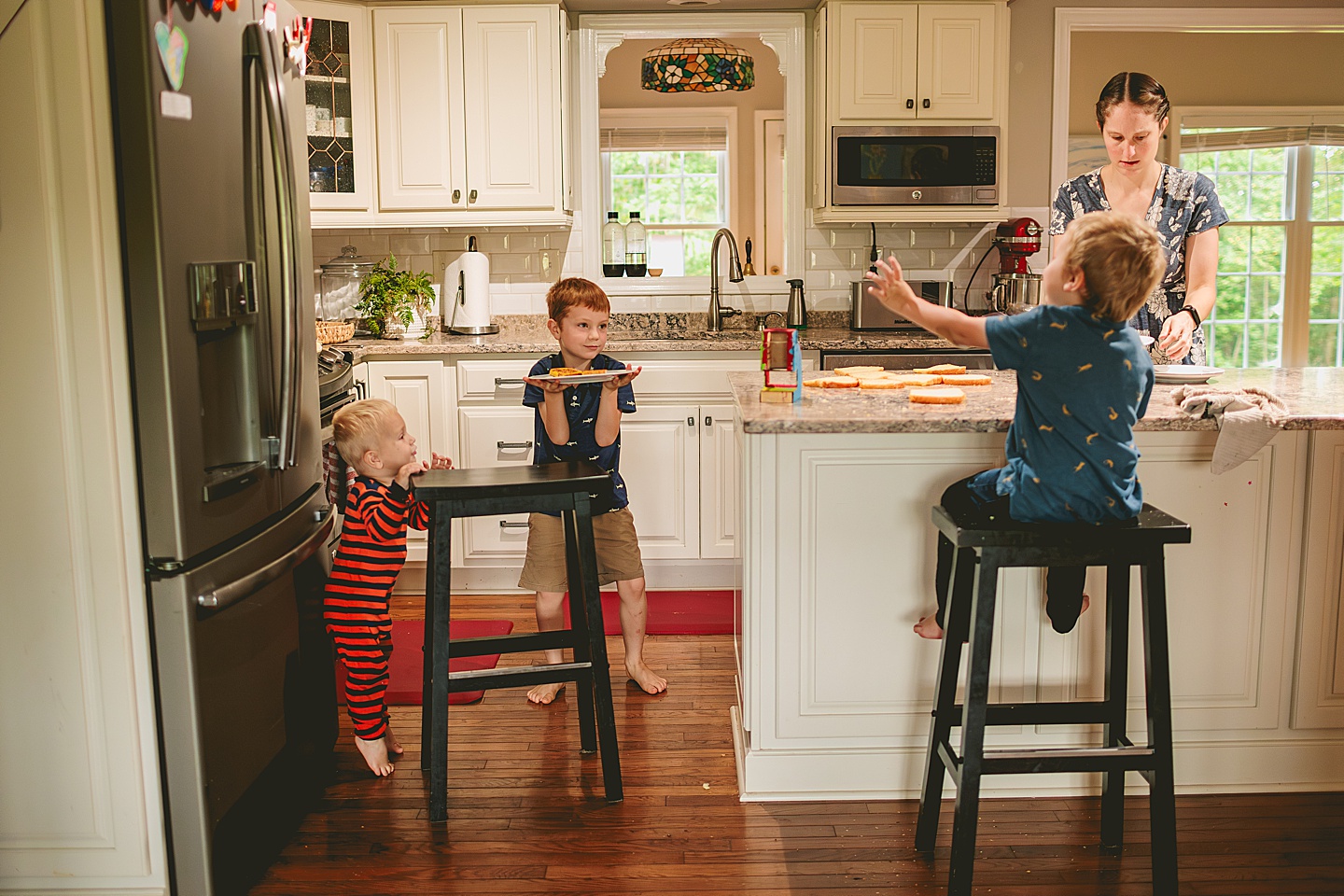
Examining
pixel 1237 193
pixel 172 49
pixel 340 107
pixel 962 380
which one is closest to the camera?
pixel 172 49

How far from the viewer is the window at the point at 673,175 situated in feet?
18.9

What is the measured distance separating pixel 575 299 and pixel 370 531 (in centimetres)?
75

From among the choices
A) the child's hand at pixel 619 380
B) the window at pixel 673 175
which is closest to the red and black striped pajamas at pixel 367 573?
the child's hand at pixel 619 380

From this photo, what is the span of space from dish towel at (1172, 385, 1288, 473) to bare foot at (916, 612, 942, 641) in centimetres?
61

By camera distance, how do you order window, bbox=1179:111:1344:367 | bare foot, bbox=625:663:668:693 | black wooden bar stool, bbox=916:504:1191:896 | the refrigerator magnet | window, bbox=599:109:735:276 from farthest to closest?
window, bbox=1179:111:1344:367 < window, bbox=599:109:735:276 < bare foot, bbox=625:663:668:693 < black wooden bar stool, bbox=916:504:1191:896 < the refrigerator magnet

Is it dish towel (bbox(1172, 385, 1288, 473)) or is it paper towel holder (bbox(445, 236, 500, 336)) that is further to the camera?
paper towel holder (bbox(445, 236, 500, 336))

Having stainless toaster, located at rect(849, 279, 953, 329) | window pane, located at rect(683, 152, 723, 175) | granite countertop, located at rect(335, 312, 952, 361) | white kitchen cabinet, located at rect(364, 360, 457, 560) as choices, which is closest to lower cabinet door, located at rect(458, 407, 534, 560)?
white kitchen cabinet, located at rect(364, 360, 457, 560)

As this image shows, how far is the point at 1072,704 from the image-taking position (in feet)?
6.79

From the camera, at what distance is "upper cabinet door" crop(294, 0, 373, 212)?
3.97 metres

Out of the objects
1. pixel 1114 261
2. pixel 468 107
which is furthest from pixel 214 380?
pixel 468 107

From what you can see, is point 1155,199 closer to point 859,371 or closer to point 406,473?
point 859,371

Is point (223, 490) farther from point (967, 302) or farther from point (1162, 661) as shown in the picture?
point (967, 302)

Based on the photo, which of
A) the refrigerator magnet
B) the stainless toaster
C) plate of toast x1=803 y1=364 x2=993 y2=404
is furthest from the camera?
the stainless toaster

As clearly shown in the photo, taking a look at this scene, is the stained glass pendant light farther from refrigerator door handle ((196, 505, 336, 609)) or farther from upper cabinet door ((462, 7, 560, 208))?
refrigerator door handle ((196, 505, 336, 609))
